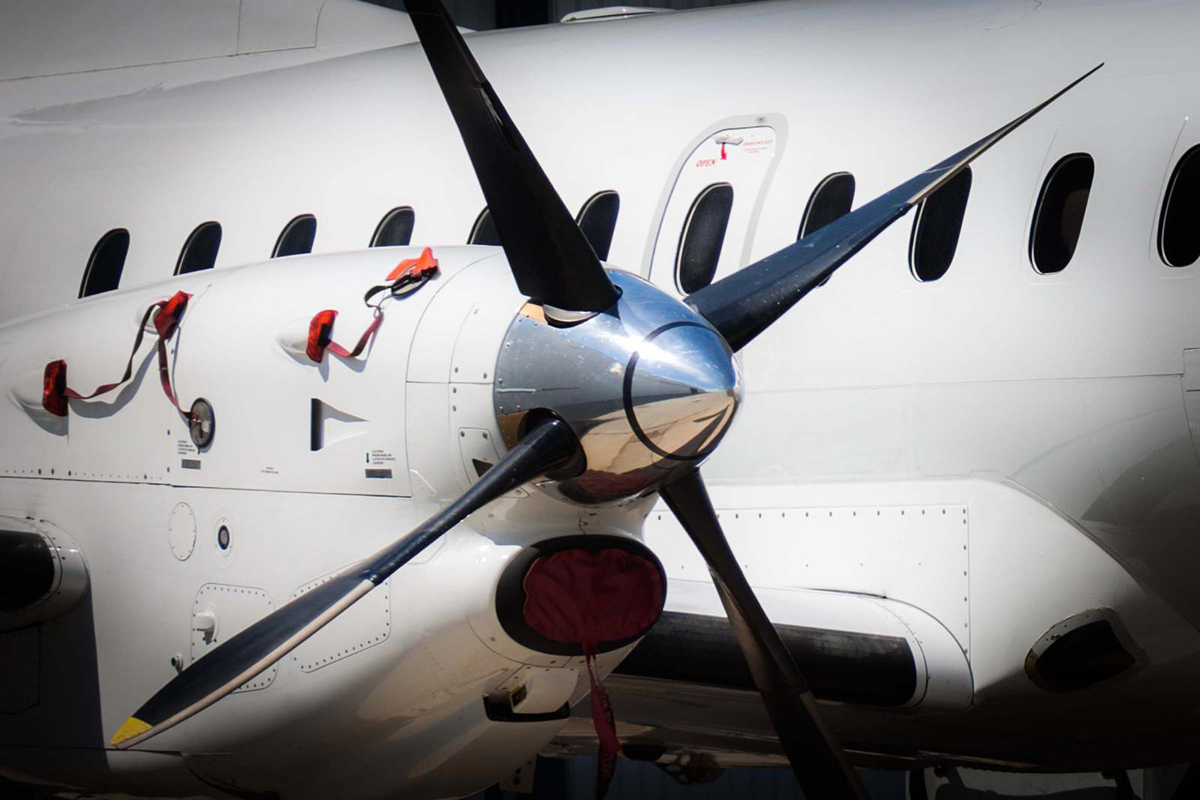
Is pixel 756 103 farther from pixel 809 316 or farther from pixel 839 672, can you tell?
pixel 839 672

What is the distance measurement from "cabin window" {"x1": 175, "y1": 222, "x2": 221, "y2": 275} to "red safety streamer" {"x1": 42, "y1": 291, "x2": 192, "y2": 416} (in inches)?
73.7

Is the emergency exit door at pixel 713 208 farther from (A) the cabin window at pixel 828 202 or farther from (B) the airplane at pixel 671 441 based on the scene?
(A) the cabin window at pixel 828 202

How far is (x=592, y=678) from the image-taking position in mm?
4082

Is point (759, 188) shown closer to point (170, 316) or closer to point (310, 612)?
point (170, 316)

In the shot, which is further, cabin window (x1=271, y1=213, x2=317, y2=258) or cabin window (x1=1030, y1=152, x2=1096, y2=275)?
cabin window (x1=271, y1=213, x2=317, y2=258)

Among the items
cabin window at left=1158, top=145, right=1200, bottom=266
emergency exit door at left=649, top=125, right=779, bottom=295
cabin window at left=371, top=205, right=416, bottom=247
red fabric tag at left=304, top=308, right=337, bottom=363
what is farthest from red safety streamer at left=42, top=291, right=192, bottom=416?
cabin window at left=1158, top=145, right=1200, bottom=266

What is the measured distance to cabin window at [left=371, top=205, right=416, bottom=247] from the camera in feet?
20.6

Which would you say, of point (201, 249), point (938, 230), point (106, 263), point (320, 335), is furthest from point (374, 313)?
point (106, 263)

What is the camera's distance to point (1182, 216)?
15.7 feet

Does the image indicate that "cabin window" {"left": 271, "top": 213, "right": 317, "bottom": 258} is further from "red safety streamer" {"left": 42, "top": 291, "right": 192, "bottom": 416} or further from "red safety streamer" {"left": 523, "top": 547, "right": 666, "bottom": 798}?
"red safety streamer" {"left": 523, "top": 547, "right": 666, "bottom": 798}

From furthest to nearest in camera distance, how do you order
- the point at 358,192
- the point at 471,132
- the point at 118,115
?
1. the point at 118,115
2. the point at 358,192
3. the point at 471,132

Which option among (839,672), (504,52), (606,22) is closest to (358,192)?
(504,52)

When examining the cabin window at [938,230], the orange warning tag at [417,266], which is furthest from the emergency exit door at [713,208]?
the orange warning tag at [417,266]

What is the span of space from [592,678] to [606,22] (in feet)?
11.0
